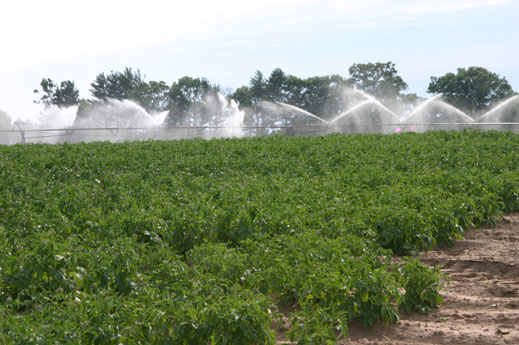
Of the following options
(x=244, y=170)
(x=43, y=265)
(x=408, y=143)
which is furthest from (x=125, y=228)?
(x=408, y=143)

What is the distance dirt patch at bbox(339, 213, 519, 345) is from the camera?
4.74 meters

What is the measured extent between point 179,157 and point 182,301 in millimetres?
10226

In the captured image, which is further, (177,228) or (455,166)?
(455,166)

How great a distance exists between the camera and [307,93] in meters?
66.9

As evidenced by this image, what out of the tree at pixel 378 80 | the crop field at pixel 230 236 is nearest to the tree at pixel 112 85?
the tree at pixel 378 80

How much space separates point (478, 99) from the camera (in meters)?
65.4

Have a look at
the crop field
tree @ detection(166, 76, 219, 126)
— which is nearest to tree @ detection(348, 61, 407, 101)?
tree @ detection(166, 76, 219, 126)

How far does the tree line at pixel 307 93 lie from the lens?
212ft

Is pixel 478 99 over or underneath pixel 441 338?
over

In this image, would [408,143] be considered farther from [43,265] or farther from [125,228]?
[43,265]

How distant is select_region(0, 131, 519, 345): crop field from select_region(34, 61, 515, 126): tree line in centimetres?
5008

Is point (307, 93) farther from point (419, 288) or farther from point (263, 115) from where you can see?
point (419, 288)

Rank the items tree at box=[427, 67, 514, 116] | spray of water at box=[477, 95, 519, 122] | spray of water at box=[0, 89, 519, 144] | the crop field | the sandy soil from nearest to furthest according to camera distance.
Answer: the crop field < the sandy soil < spray of water at box=[477, 95, 519, 122] < spray of water at box=[0, 89, 519, 144] < tree at box=[427, 67, 514, 116]

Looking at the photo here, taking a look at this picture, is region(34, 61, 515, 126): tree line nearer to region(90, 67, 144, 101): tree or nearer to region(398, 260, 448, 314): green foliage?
region(90, 67, 144, 101): tree
